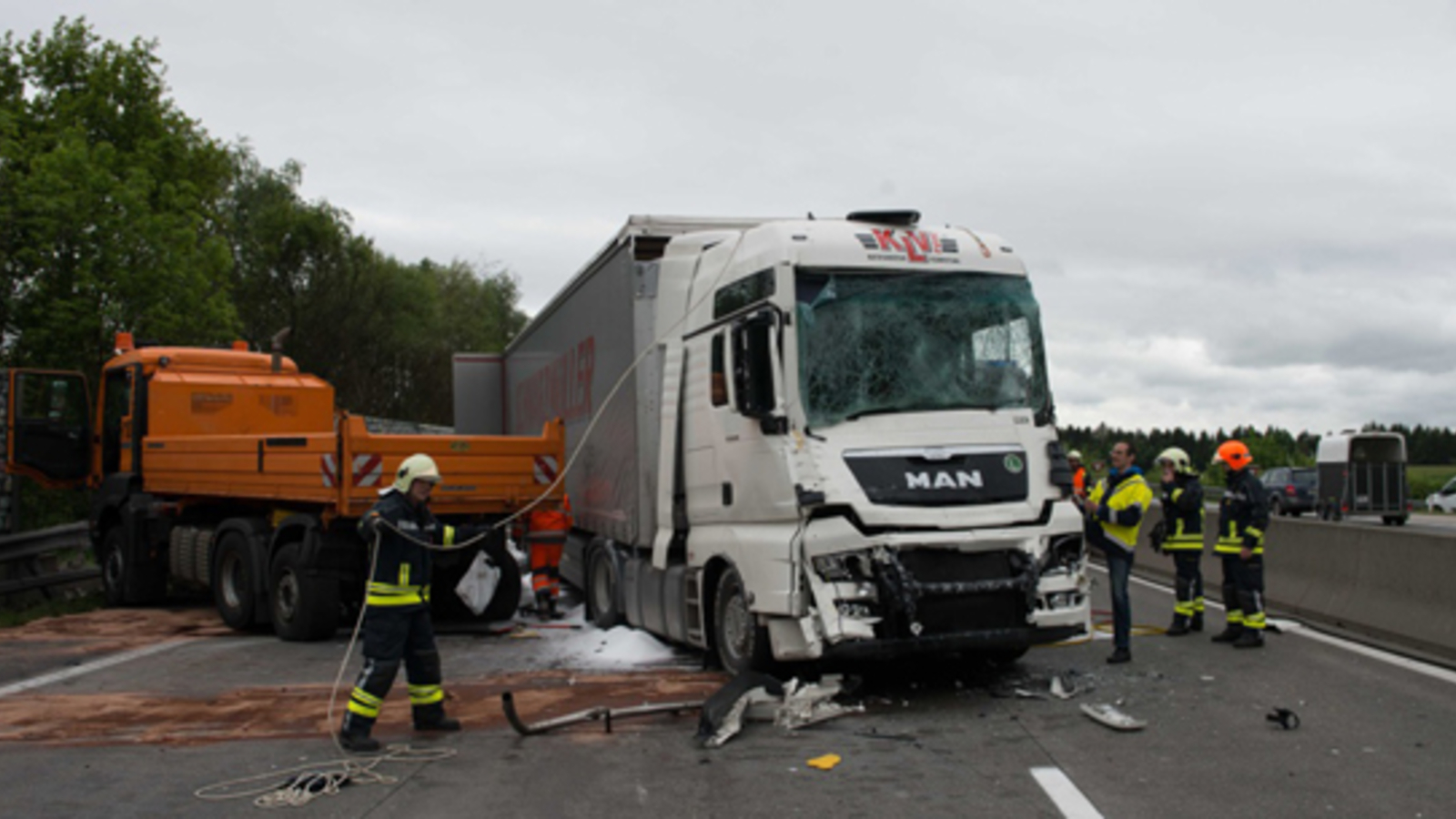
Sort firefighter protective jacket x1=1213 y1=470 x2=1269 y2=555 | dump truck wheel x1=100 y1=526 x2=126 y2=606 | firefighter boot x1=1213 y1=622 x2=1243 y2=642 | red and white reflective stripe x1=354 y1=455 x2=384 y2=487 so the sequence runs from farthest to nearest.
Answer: dump truck wheel x1=100 y1=526 x2=126 y2=606
red and white reflective stripe x1=354 y1=455 x2=384 y2=487
firefighter boot x1=1213 y1=622 x2=1243 y2=642
firefighter protective jacket x1=1213 y1=470 x2=1269 y2=555

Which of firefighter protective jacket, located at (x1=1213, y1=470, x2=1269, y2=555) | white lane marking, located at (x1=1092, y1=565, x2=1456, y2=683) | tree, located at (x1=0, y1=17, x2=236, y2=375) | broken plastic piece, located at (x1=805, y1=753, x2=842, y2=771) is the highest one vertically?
tree, located at (x1=0, y1=17, x2=236, y2=375)

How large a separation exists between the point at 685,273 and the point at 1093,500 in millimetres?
3844

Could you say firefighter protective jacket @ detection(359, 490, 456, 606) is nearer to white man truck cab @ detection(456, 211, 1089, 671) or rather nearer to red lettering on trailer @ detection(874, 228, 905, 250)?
white man truck cab @ detection(456, 211, 1089, 671)

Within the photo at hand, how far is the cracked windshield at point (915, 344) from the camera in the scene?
8148 millimetres

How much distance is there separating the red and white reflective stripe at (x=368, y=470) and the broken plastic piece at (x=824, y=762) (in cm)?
567

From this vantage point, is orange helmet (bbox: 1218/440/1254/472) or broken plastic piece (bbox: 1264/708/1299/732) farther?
orange helmet (bbox: 1218/440/1254/472)

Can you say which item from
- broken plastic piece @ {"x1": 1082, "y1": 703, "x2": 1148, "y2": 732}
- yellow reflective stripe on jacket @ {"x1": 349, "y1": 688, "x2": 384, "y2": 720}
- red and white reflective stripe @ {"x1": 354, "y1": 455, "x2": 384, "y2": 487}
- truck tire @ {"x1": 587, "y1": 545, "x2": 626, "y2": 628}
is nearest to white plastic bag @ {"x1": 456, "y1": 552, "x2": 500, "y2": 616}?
truck tire @ {"x1": 587, "y1": 545, "x2": 626, "y2": 628}

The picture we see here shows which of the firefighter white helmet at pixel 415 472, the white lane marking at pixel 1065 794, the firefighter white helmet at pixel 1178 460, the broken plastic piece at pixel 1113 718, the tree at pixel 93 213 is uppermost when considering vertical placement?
the tree at pixel 93 213

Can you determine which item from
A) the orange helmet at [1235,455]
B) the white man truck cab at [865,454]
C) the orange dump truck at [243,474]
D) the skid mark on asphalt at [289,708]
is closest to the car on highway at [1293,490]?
the orange helmet at [1235,455]

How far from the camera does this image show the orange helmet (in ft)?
34.8

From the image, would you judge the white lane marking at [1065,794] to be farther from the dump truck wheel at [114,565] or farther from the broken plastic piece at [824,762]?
the dump truck wheel at [114,565]

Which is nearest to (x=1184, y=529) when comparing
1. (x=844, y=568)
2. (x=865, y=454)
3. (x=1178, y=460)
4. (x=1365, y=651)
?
(x=1178, y=460)

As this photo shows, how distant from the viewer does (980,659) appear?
965cm

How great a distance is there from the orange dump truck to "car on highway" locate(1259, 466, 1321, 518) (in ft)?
103
